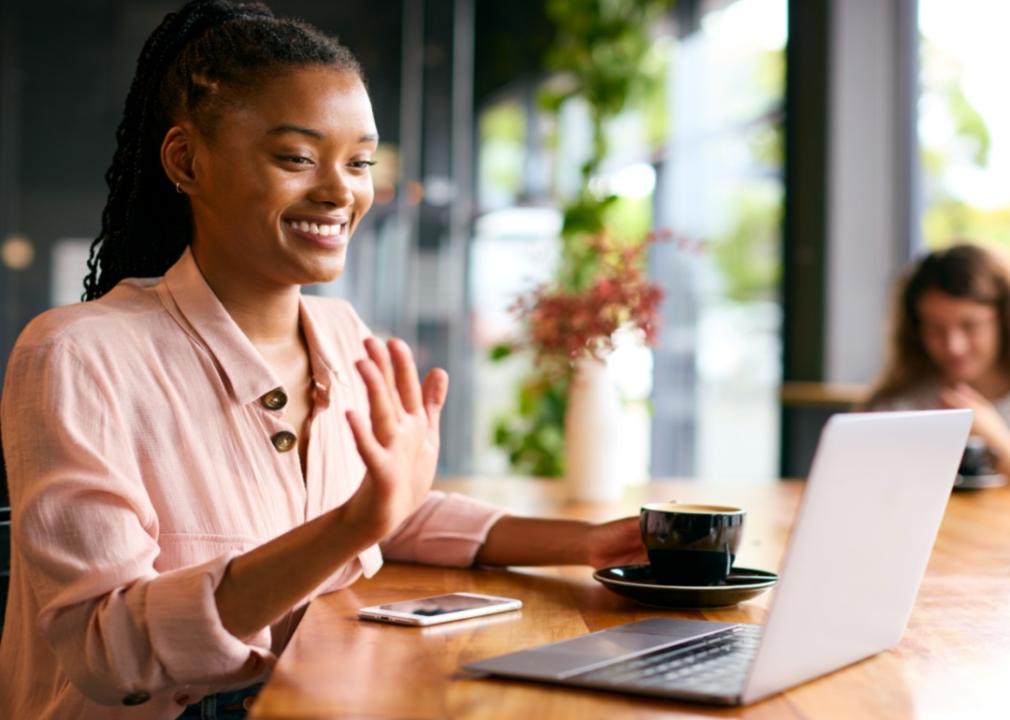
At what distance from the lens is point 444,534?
5.53ft

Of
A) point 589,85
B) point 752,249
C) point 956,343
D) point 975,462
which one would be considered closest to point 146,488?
point 975,462

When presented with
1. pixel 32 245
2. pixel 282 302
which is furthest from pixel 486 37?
pixel 282 302

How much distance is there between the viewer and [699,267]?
18.7ft

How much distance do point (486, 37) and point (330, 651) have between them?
425 centimetres

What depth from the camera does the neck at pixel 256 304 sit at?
59.4 inches

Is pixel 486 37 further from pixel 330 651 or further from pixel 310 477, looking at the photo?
pixel 330 651

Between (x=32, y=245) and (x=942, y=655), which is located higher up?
(x=32, y=245)

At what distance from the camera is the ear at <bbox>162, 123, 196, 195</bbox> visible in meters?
1.51

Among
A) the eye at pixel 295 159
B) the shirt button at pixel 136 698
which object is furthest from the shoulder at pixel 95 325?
the shirt button at pixel 136 698

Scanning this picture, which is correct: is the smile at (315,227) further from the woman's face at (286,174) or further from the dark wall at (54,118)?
the dark wall at (54,118)

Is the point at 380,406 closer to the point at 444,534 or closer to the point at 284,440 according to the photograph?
the point at 284,440

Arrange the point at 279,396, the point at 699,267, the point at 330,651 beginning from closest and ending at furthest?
1. the point at 330,651
2. the point at 279,396
3. the point at 699,267

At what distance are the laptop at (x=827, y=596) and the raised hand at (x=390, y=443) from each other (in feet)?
0.50

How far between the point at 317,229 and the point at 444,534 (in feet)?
1.47
